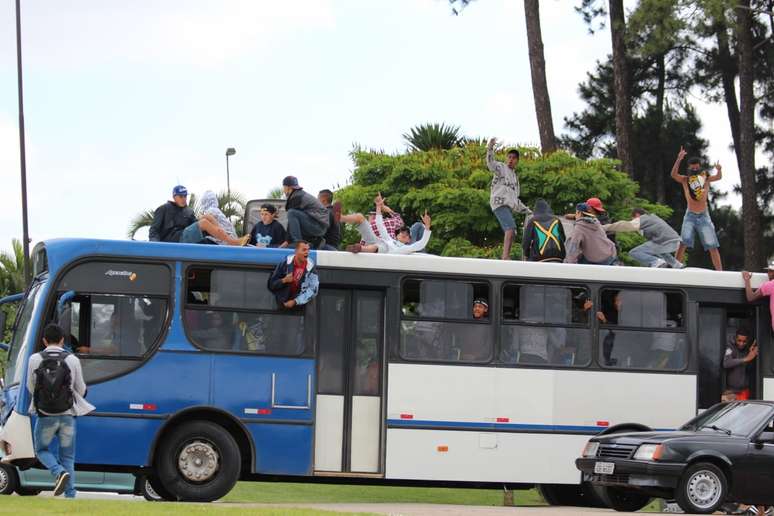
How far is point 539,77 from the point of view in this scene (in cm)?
3744

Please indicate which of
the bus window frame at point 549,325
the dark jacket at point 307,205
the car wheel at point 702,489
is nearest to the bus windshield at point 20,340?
the dark jacket at point 307,205

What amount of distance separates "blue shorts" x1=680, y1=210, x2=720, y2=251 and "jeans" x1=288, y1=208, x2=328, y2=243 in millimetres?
5144

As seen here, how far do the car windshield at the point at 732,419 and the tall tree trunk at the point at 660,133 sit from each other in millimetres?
32836

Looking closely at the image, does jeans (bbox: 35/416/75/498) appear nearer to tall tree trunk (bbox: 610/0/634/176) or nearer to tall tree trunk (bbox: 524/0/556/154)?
tall tree trunk (bbox: 524/0/556/154)

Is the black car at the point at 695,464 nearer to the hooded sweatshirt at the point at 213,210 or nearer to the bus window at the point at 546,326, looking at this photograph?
the bus window at the point at 546,326

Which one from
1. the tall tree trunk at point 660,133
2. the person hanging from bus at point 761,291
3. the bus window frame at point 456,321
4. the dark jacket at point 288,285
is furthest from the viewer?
the tall tree trunk at point 660,133

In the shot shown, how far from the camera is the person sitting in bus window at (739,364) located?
61.8ft

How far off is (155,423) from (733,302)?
7.13 metres

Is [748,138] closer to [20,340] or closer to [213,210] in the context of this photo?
[213,210]

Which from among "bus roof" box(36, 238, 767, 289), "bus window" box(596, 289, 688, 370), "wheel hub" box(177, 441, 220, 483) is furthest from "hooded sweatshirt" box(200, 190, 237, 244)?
"bus window" box(596, 289, 688, 370)

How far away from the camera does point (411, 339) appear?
58.0ft

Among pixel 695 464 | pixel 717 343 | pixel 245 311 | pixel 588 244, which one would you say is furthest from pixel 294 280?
A: pixel 717 343

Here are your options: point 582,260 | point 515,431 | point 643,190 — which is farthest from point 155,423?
point 643,190

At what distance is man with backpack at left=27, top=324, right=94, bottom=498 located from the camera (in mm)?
15414
